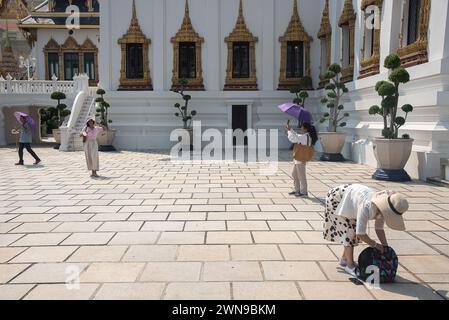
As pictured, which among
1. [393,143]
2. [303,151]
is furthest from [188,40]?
[303,151]

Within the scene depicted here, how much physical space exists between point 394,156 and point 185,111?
33.4ft

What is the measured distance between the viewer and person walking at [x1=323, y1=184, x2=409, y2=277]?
349 cm

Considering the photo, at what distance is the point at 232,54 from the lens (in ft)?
60.1

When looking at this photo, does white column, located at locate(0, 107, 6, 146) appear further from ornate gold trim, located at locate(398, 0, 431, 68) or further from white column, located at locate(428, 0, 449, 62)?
white column, located at locate(428, 0, 449, 62)

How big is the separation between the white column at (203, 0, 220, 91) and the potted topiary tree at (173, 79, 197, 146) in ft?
4.09

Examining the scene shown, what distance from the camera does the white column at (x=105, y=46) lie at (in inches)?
727

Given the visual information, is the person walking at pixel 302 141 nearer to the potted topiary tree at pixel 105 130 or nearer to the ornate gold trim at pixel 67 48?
the potted topiary tree at pixel 105 130

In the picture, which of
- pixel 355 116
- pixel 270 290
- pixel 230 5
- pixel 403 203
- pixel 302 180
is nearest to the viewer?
pixel 403 203

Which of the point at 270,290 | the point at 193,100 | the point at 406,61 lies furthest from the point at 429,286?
the point at 193,100

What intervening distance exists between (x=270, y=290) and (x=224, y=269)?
2.17ft

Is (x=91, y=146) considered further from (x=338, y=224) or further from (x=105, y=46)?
(x=105, y=46)

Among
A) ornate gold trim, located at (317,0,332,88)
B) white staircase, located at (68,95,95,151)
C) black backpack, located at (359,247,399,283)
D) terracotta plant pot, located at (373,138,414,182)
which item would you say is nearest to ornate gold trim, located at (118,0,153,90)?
white staircase, located at (68,95,95,151)

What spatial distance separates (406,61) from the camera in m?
10.8
